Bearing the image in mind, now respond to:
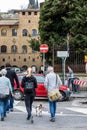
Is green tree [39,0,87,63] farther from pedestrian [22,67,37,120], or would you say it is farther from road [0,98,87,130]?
pedestrian [22,67,37,120]

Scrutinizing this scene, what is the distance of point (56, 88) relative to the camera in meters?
17.5

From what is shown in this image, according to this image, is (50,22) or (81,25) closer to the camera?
(81,25)

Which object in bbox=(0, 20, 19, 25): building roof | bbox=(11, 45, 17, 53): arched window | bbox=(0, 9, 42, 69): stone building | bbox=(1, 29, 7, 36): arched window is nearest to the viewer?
bbox=(0, 9, 42, 69): stone building

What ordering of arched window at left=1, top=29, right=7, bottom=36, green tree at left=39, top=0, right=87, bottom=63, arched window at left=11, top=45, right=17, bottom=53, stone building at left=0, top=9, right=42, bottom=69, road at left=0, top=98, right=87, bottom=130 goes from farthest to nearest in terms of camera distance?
arched window at left=1, top=29, right=7, bottom=36 → arched window at left=11, top=45, right=17, bottom=53 → stone building at left=0, top=9, right=42, bottom=69 → green tree at left=39, top=0, right=87, bottom=63 → road at left=0, top=98, right=87, bottom=130

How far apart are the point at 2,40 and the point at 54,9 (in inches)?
2174

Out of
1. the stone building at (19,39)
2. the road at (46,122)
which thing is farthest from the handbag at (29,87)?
the stone building at (19,39)

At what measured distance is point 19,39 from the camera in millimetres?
105875

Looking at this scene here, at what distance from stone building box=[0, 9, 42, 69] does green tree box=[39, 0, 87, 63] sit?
5156 cm

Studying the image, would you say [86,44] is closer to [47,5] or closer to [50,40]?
[50,40]

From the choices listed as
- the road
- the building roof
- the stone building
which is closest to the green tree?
the road

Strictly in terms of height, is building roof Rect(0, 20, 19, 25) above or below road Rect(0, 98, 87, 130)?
below

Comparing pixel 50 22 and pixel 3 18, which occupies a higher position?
pixel 50 22

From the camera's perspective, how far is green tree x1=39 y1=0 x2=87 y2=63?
143 feet

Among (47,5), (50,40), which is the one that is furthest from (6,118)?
(47,5)
